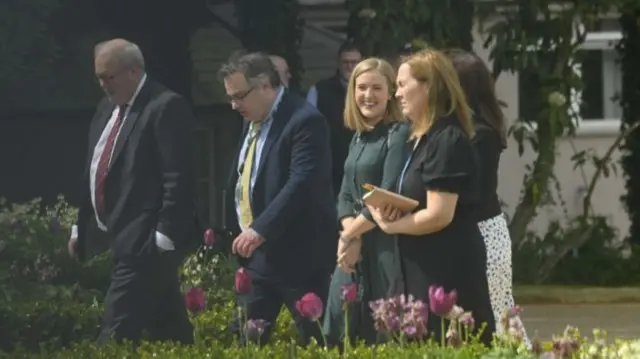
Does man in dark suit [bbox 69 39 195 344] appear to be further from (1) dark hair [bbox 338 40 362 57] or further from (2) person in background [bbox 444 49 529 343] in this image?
(1) dark hair [bbox 338 40 362 57]

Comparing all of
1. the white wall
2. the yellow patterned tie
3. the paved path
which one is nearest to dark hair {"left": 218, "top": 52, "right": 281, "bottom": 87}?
the yellow patterned tie

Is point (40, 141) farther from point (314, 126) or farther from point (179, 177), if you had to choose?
point (314, 126)

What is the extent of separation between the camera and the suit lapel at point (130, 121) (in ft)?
26.7

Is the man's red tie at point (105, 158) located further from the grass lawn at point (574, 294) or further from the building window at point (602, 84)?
the building window at point (602, 84)

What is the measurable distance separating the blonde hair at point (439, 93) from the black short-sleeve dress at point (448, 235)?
3cm

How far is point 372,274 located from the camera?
7.50 metres

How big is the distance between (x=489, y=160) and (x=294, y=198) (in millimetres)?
1351

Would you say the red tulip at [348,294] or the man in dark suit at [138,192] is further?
the man in dark suit at [138,192]

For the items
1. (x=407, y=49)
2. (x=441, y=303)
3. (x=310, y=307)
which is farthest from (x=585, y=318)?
(x=441, y=303)

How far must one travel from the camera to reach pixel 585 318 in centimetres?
1359

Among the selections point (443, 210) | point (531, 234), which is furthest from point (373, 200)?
point (531, 234)

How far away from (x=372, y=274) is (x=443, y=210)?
0.67 metres

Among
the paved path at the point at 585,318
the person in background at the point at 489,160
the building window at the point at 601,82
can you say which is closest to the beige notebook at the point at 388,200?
the person in background at the point at 489,160

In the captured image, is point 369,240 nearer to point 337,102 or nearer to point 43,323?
point 43,323
